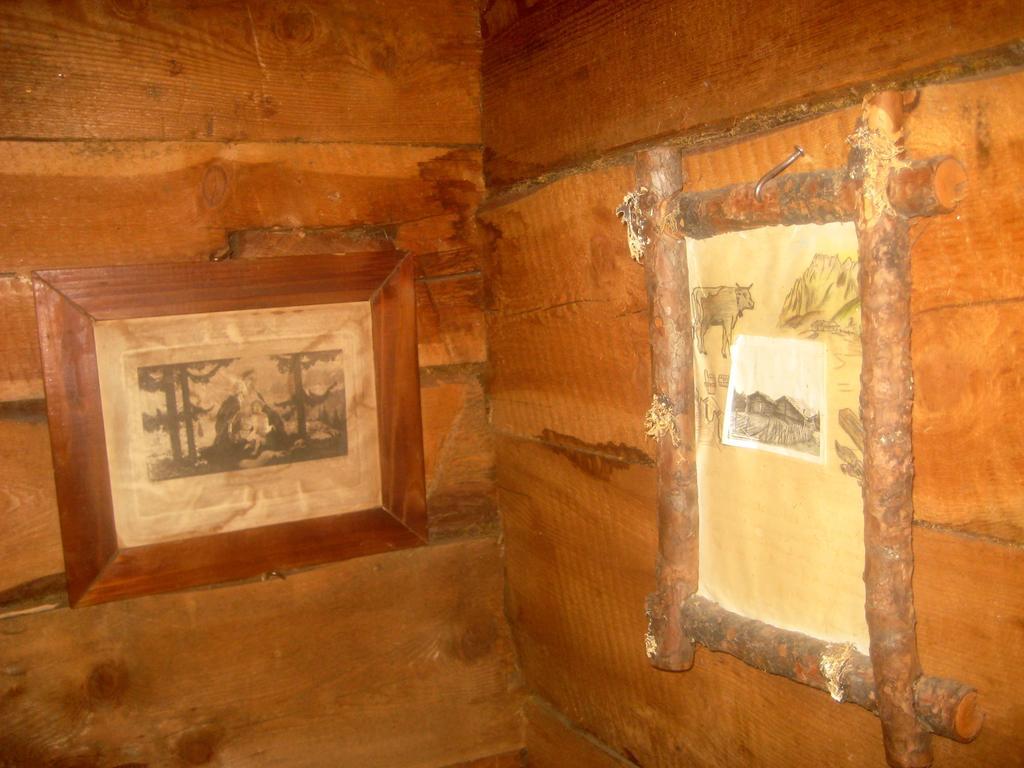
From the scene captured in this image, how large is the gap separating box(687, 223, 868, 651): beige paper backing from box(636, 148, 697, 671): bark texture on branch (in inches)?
0.5

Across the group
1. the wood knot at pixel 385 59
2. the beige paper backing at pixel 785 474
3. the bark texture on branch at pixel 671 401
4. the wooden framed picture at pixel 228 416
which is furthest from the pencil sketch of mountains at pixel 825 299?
the wood knot at pixel 385 59

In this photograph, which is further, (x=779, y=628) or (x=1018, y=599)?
(x=779, y=628)

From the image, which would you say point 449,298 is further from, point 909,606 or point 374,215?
point 909,606

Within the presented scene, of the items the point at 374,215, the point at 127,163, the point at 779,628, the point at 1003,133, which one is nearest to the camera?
the point at 1003,133

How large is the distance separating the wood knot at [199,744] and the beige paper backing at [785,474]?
69 cm

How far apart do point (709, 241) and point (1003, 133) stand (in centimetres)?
26

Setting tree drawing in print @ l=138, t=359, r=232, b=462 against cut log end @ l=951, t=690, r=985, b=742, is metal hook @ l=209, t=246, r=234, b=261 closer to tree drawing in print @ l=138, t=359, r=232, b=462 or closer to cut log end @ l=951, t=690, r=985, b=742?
tree drawing in print @ l=138, t=359, r=232, b=462

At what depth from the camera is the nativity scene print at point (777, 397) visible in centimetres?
67

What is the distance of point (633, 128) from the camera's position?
0.88 metres

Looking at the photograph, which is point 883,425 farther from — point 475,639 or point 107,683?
point 107,683

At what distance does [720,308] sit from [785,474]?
16cm

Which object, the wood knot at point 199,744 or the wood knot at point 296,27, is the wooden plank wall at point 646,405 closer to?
the wood knot at point 296,27

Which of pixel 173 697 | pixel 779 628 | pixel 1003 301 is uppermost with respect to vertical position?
pixel 1003 301

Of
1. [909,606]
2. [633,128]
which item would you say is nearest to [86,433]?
[633,128]
